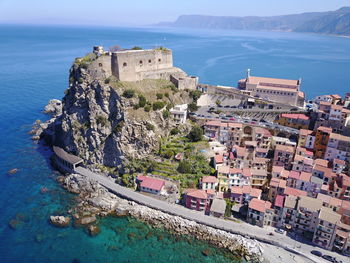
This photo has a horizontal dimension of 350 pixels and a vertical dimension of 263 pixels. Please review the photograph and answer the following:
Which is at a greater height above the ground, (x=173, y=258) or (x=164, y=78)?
(x=164, y=78)

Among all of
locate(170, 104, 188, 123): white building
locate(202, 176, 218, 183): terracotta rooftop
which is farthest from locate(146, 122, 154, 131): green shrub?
locate(202, 176, 218, 183): terracotta rooftop

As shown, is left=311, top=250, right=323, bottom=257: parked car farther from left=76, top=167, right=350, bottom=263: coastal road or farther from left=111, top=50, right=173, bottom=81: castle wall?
left=111, top=50, right=173, bottom=81: castle wall

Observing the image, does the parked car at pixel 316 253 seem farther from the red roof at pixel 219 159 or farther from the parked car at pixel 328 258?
the red roof at pixel 219 159

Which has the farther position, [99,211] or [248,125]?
[248,125]

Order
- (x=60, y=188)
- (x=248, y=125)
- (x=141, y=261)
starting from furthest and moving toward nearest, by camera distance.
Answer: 1. (x=248, y=125)
2. (x=60, y=188)
3. (x=141, y=261)

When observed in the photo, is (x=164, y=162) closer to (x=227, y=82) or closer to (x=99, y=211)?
(x=99, y=211)

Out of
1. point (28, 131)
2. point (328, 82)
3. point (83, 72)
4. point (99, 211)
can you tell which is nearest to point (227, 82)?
point (328, 82)

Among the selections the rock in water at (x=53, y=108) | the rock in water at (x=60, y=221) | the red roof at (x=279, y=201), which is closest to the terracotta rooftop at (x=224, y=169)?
the red roof at (x=279, y=201)
